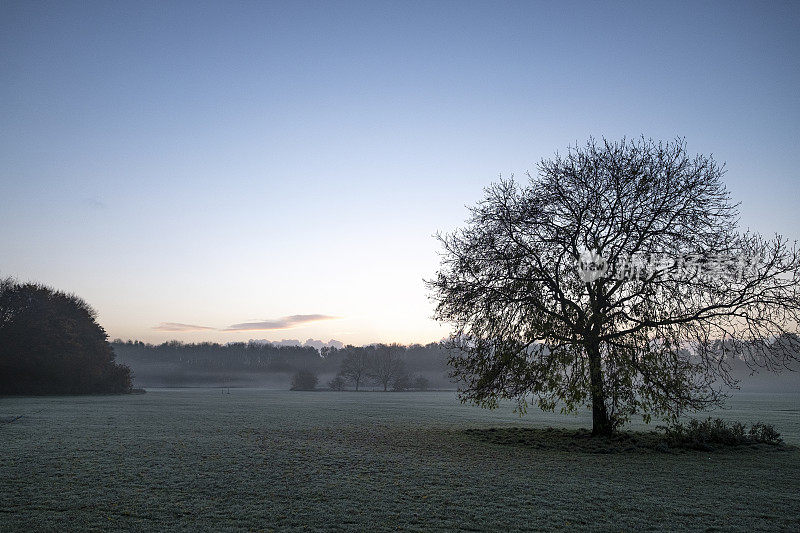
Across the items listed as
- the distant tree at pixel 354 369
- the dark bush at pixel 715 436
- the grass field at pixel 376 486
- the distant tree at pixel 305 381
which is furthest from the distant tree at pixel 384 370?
the grass field at pixel 376 486

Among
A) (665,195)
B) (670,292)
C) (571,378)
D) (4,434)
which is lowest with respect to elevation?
(4,434)

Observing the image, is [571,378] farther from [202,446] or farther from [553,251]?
[202,446]

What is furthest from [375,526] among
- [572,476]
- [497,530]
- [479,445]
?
[479,445]

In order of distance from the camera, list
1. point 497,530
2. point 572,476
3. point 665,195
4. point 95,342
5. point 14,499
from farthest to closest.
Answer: point 95,342
point 665,195
point 572,476
point 14,499
point 497,530

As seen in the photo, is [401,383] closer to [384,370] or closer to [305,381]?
[384,370]

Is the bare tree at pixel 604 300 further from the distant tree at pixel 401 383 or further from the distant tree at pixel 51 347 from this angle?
the distant tree at pixel 401 383

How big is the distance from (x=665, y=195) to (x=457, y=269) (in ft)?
29.3

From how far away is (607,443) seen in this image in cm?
1930

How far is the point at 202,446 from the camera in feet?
60.6

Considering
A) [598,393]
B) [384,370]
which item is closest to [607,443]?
[598,393]

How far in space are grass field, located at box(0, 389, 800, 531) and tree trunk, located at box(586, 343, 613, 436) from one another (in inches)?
102

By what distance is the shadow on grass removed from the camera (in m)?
18.1

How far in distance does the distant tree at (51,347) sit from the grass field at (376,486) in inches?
2091

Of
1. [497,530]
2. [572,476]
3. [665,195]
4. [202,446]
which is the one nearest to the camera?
[497,530]
